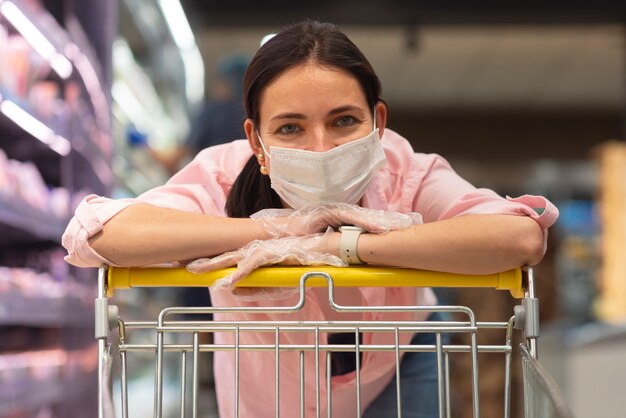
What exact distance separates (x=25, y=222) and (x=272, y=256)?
2.39m

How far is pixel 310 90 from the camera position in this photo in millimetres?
1688

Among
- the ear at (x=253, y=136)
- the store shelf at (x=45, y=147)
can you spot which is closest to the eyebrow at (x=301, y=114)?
the ear at (x=253, y=136)

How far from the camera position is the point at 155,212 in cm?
169

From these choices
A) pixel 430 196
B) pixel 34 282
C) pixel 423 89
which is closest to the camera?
pixel 430 196

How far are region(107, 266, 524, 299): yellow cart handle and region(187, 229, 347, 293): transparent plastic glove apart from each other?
0.01 metres

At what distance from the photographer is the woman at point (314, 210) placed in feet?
5.26

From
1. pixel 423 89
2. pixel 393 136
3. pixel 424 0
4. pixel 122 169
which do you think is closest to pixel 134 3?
pixel 122 169

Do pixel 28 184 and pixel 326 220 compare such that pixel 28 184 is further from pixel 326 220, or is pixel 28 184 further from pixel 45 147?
pixel 326 220

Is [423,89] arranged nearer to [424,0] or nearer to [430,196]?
[424,0]

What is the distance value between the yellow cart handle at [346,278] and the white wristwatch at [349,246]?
0.02m

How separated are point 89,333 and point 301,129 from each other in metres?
3.29

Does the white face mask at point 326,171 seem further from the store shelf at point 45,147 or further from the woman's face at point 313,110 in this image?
the store shelf at point 45,147

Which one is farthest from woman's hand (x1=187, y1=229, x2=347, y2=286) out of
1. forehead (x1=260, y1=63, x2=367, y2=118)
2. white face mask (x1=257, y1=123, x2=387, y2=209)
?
forehead (x1=260, y1=63, x2=367, y2=118)

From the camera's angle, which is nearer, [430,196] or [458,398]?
[430,196]
